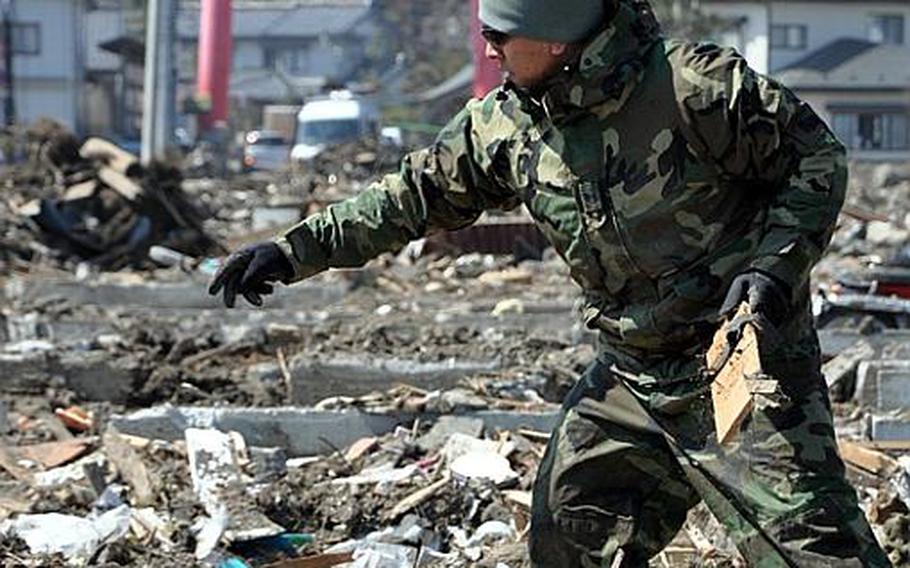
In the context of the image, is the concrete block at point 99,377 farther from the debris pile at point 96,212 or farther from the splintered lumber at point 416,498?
the debris pile at point 96,212

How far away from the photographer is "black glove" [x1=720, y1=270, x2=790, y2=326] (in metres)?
4.26

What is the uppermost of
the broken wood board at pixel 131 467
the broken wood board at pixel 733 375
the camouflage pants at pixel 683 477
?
the broken wood board at pixel 733 375

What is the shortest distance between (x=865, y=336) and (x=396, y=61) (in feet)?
269

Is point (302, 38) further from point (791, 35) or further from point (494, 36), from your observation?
point (494, 36)

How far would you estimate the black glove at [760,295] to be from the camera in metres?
4.26

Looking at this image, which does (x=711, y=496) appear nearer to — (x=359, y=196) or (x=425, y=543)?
(x=359, y=196)

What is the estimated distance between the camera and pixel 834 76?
62.2 meters

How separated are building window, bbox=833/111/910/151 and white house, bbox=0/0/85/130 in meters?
26.0

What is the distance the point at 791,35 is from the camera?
65375 mm

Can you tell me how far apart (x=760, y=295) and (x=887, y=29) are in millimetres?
66570

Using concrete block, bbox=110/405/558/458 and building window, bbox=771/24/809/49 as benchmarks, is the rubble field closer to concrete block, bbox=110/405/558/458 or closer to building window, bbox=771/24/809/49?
concrete block, bbox=110/405/558/458

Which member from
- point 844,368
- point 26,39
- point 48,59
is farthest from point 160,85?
point 26,39

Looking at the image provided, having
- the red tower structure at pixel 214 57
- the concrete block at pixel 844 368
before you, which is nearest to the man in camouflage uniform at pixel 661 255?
the concrete block at pixel 844 368

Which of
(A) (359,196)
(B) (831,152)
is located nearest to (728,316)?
(B) (831,152)
